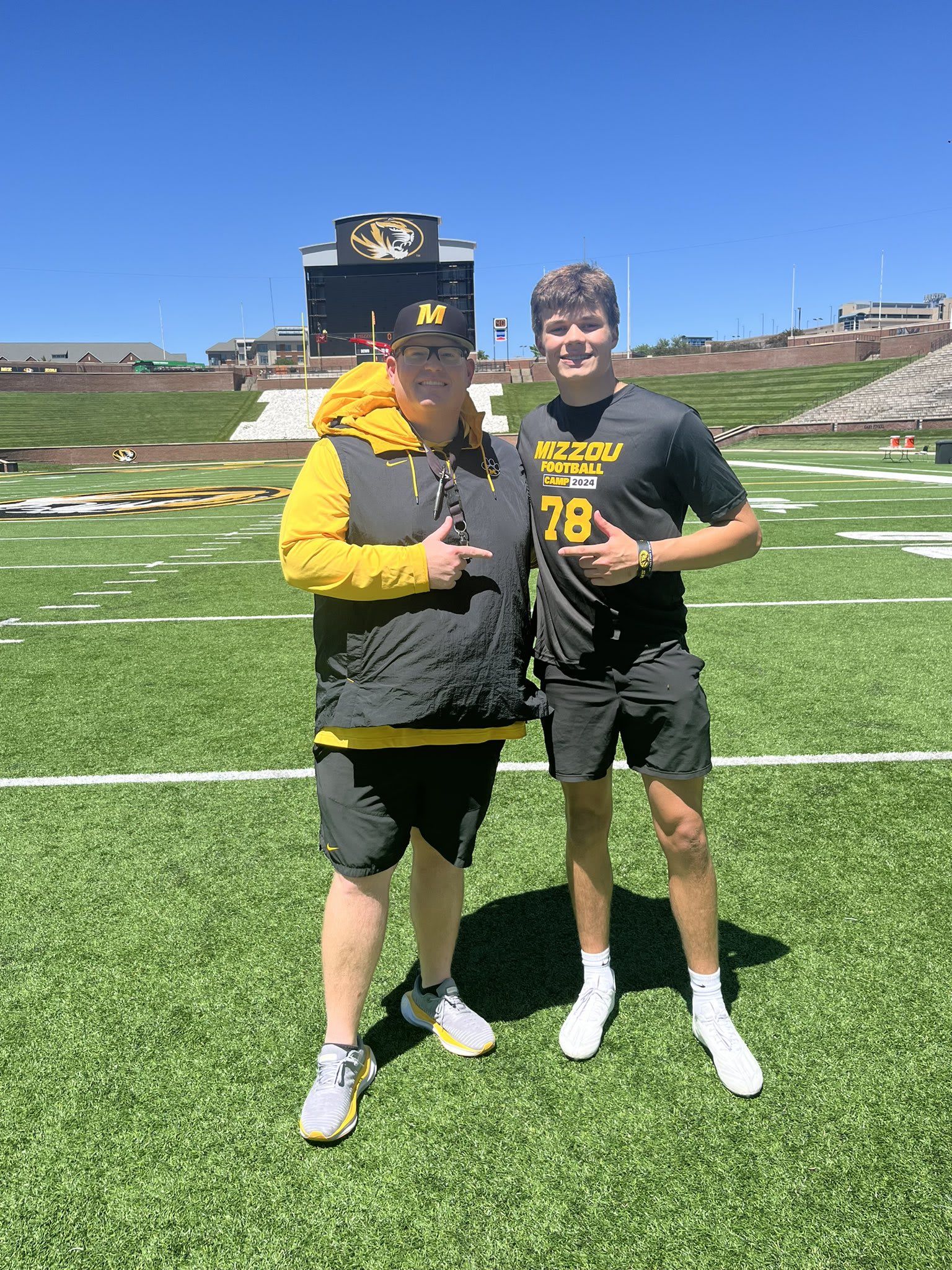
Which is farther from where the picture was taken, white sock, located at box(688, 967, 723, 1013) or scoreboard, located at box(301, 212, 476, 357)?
scoreboard, located at box(301, 212, 476, 357)

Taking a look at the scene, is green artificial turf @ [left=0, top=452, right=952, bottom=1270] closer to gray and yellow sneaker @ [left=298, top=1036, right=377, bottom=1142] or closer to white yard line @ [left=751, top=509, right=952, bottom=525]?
gray and yellow sneaker @ [left=298, top=1036, right=377, bottom=1142]

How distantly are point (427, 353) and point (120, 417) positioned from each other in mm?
53584

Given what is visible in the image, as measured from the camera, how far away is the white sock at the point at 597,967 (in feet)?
8.00

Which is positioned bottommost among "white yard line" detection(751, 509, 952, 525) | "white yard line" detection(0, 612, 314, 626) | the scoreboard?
"white yard line" detection(0, 612, 314, 626)

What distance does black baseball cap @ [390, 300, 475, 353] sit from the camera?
6.64ft

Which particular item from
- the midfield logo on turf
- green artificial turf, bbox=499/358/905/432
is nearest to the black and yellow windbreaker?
the midfield logo on turf

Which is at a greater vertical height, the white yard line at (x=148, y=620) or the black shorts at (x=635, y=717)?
the black shorts at (x=635, y=717)

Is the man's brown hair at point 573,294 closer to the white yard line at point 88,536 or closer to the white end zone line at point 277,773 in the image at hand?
the white end zone line at point 277,773

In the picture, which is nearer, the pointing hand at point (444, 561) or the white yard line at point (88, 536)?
the pointing hand at point (444, 561)

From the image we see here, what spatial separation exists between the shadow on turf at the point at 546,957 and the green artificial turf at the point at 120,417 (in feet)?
144

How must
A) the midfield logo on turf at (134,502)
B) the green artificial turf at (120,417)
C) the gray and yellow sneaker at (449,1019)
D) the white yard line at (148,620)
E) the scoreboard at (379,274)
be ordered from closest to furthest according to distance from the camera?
the gray and yellow sneaker at (449,1019) → the white yard line at (148,620) → the midfield logo on turf at (134,502) → the green artificial turf at (120,417) → the scoreboard at (379,274)

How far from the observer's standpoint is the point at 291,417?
165 ft

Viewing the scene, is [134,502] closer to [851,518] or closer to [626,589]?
[851,518]

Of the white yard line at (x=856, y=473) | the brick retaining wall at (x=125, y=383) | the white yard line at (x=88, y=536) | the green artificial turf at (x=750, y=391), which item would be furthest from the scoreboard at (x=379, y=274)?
the white yard line at (x=88, y=536)
